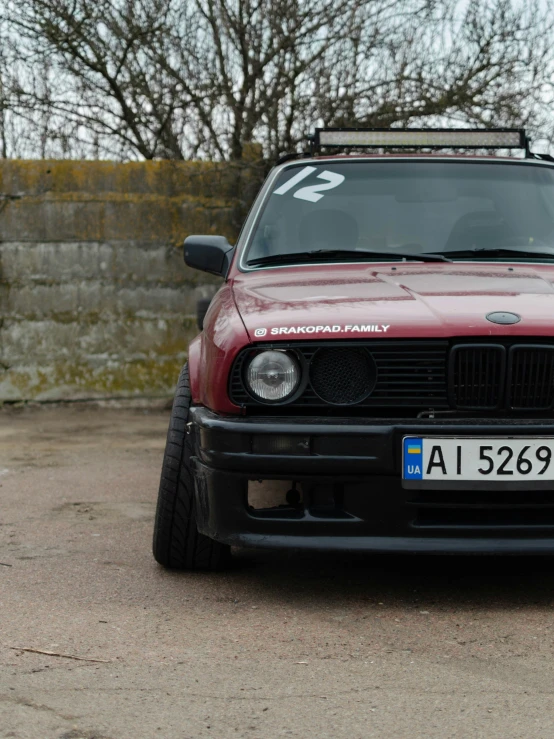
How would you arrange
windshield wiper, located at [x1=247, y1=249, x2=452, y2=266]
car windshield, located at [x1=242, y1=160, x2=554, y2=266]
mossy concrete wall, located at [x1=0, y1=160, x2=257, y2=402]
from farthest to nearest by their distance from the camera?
mossy concrete wall, located at [x1=0, y1=160, x2=257, y2=402] < car windshield, located at [x1=242, y1=160, x2=554, y2=266] < windshield wiper, located at [x1=247, y1=249, x2=452, y2=266]

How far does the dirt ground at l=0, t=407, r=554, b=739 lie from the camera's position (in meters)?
2.57

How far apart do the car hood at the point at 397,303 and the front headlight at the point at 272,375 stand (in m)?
0.07

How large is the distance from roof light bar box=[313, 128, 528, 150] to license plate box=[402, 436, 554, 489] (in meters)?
2.51

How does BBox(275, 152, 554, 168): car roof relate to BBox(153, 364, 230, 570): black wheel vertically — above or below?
above

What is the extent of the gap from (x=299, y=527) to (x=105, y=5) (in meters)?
7.00

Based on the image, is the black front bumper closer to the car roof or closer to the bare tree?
the car roof

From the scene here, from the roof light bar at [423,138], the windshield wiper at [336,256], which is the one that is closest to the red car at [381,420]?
the windshield wiper at [336,256]

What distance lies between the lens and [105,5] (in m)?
9.26

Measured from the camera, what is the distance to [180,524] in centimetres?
395

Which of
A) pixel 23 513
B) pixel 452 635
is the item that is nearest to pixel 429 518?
pixel 452 635

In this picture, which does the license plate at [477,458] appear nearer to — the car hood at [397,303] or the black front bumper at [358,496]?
the black front bumper at [358,496]

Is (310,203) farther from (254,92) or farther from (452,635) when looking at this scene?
(254,92)

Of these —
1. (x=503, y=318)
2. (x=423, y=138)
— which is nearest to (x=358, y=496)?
(x=503, y=318)

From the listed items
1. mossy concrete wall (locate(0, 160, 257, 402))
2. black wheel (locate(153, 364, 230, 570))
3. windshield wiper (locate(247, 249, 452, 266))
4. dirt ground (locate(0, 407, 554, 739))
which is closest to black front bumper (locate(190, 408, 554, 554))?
dirt ground (locate(0, 407, 554, 739))
